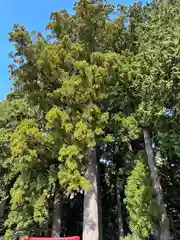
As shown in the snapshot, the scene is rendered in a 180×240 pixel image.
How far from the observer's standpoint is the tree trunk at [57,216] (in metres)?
12.3

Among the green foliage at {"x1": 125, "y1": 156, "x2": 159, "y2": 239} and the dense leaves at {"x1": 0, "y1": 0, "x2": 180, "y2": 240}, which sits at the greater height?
the dense leaves at {"x1": 0, "y1": 0, "x2": 180, "y2": 240}

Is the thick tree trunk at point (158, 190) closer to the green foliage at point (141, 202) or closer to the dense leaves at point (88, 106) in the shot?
the dense leaves at point (88, 106)

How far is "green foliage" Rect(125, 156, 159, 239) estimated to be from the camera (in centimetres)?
936

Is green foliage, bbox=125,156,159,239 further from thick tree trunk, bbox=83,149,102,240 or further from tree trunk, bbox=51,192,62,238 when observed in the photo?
tree trunk, bbox=51,192,62,238

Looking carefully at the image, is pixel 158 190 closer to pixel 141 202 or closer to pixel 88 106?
pixel 141 202

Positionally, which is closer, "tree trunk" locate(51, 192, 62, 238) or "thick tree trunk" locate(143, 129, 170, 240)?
"thick tree trunk" locate(143, 129, 170, 240)

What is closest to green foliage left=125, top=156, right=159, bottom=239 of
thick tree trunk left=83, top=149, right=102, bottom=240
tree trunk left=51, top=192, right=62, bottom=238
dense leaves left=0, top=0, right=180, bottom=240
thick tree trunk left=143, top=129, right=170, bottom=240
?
dense leaves left=0, top=0, right=180, bottom=240

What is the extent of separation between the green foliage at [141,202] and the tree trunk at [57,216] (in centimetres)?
423

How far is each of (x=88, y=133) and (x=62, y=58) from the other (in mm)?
3927

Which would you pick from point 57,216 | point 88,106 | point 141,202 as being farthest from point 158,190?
point 57,216

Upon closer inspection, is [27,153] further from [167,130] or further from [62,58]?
[167,130]

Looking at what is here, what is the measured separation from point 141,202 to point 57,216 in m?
5.24

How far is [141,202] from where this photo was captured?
980 cm

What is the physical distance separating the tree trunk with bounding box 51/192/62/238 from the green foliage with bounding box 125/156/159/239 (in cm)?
423
